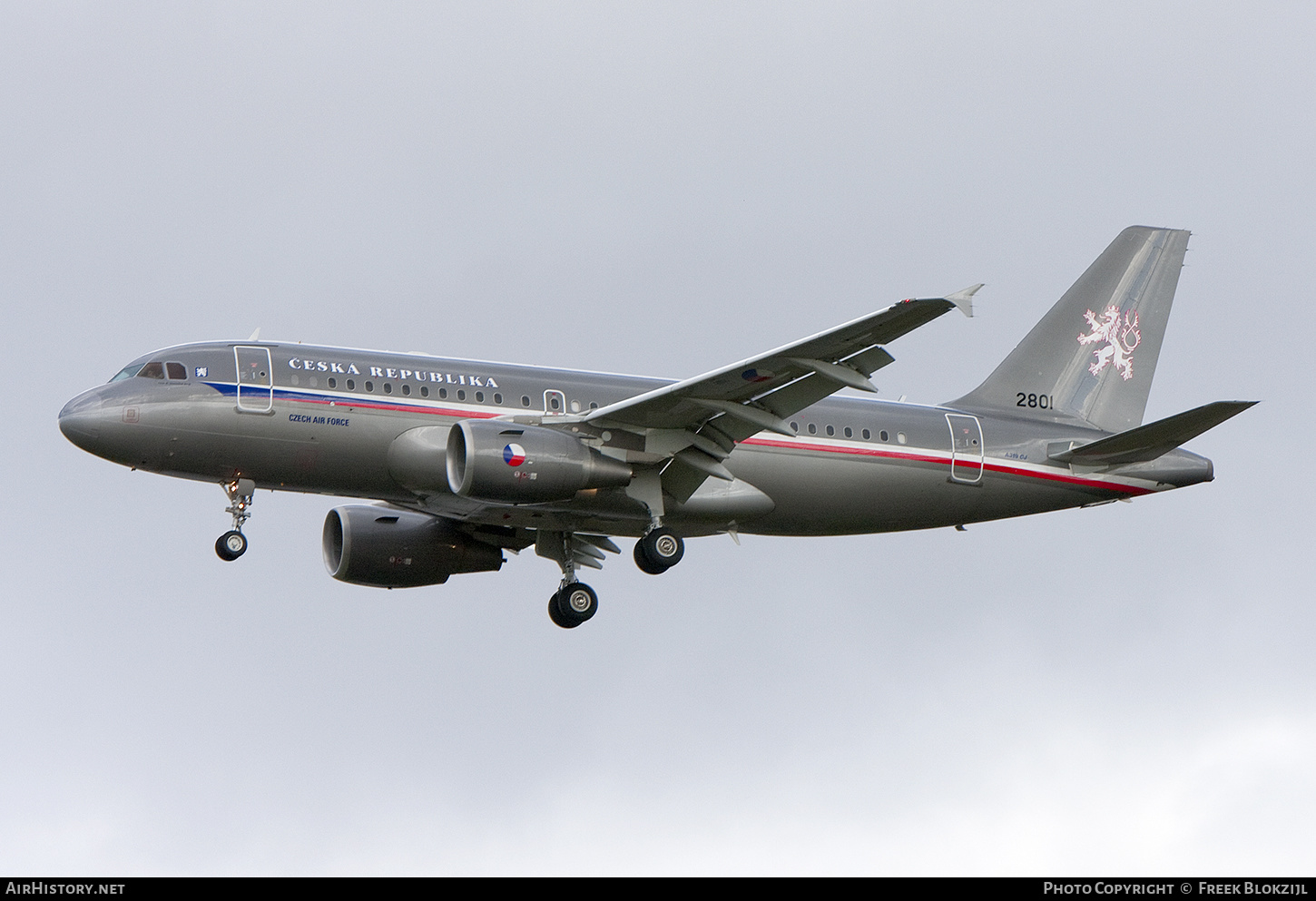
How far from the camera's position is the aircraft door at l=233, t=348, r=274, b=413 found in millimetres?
34066

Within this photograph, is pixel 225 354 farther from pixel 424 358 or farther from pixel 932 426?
pixel 932 426

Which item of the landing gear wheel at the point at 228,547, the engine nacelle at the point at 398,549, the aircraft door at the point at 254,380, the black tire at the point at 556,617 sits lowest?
the black tire at the point at 556,617

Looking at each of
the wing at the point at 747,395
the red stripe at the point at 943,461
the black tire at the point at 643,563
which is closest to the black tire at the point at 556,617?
the black tire at the point at 643,563

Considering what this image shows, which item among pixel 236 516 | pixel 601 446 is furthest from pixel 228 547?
pixel 601 446

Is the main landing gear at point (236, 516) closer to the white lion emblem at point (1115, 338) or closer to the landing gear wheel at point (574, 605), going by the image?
the landing gear wheel at point (574, 605)

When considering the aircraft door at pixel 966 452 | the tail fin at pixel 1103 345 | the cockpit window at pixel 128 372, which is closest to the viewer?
the cockpit window at pixel 128 372

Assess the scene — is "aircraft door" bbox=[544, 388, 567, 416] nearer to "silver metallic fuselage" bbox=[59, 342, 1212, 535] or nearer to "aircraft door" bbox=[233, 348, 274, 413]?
"silver metallic fuselage" bbox=[59, 342, 1212, 535]

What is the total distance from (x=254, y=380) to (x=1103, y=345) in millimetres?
20124

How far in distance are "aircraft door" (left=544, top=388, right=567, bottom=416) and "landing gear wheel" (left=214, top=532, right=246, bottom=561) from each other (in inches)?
258

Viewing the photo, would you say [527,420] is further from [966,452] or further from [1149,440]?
[1149,440]

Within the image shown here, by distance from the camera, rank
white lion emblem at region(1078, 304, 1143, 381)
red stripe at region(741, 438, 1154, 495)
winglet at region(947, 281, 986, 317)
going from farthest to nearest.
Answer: white lion emblem at region(1078, 304, 1143, 381) < red stripe at region(741, 438, 1154, 495) < winglet at region(947, 281, 986, 317)

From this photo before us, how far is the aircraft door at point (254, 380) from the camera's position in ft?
112

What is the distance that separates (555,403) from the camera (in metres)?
35.9

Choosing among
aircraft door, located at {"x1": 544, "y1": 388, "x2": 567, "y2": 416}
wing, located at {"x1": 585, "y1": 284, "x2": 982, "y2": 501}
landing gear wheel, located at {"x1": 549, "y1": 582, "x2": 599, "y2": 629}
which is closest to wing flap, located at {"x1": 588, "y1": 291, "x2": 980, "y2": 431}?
wing, located at {"x1": 585, "y1": 284, "x2": 982, "y2": 501}
